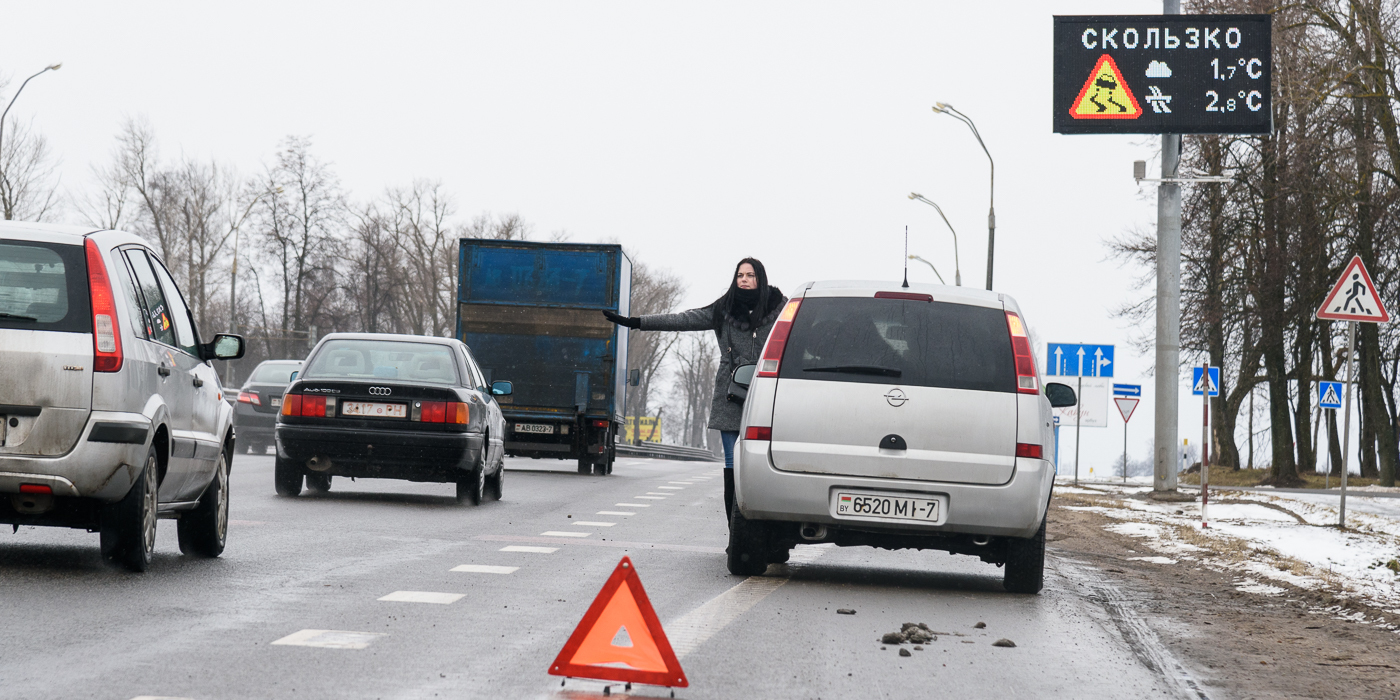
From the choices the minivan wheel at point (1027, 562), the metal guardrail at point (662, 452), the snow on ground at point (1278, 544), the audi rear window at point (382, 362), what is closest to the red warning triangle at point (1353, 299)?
the snow on ground at point (1278, 544)

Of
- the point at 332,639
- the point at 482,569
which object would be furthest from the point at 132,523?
the point at 332,639

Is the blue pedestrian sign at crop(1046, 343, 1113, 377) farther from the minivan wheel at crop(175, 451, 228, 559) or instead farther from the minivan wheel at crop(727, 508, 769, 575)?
the minivan wheel at crop(175, 451, 228, 559)

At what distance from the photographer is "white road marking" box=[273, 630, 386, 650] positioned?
6.10 metres

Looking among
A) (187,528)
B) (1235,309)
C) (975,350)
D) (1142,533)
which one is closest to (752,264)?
(975,350)

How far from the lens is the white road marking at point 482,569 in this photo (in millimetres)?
9148

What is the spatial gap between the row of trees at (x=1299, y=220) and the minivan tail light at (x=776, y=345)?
25009 millimetres

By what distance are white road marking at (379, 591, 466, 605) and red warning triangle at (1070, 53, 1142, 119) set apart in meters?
17.6

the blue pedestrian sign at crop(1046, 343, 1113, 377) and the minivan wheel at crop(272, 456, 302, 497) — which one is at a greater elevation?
the blue pedestrian sign at crop(1046, 343, 1113, 377)

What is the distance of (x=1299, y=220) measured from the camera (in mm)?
35031

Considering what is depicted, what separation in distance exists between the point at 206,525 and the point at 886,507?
388cm

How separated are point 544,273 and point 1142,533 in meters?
11.3

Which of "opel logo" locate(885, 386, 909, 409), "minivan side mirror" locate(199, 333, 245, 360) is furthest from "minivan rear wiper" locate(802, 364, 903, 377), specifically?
"minivan side mirror" locate(199, 333, 245, 360)

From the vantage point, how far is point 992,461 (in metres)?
8.77

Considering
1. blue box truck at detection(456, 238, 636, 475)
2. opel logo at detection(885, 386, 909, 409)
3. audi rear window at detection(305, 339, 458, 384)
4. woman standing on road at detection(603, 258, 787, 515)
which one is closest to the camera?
opel logo at detection(885, 386, 909, 409)
